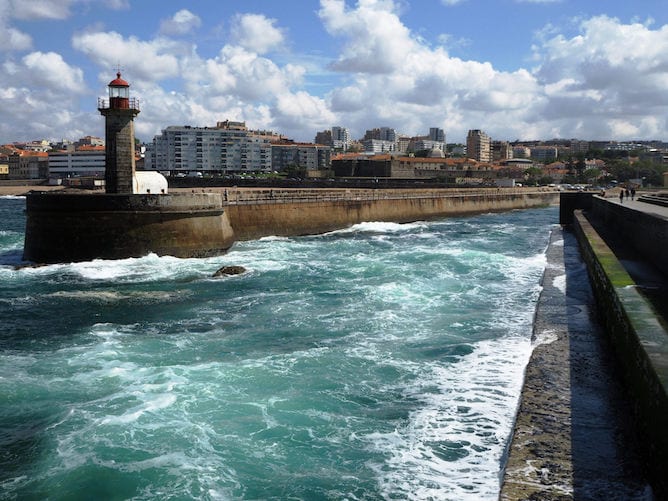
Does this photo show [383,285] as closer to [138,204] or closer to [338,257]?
[338,257]

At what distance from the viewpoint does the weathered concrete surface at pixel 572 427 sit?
20.1ft

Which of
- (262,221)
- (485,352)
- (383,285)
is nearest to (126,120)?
(262,221)

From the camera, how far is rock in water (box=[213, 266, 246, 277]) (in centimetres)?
1972

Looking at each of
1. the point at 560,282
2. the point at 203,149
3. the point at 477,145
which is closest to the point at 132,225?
the point at 560,282

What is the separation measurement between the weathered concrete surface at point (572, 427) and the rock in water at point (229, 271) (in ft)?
33.7

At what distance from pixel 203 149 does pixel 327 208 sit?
95.0 meters

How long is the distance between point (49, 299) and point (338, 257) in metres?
10.8

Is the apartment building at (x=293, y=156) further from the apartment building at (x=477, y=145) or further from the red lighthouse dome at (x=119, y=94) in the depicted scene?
the red lighthouse dome at (x=119, y=94)

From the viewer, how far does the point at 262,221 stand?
96.1 ft

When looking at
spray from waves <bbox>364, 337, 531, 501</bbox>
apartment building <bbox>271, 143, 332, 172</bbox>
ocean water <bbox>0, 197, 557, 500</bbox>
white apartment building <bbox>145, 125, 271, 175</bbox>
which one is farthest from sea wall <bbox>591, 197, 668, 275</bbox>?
apartment building <bbox>271, 143, 332, 172</bbox>

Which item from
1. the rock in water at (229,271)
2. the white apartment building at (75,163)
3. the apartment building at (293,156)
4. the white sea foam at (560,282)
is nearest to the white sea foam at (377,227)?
the rock in water at (229,271)

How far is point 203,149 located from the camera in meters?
124

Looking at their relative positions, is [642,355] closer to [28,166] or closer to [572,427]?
[572,427]

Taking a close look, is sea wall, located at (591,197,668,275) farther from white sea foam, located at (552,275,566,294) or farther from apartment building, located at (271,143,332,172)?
apartment building, located at (271,143,332,172)
